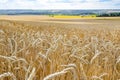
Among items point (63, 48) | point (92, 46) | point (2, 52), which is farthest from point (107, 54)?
point (2, 52)

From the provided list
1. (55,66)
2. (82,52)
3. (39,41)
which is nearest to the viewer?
(55,66)

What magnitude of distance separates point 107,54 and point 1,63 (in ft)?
4.62

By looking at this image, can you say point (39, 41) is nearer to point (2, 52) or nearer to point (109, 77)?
point (2, 52)

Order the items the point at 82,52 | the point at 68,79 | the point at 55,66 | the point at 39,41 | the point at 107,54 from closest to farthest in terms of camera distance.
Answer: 1. the point at 68,79
2. the point at 55,66
3. the point at 82,52
4. the point at 107,54
5. the point at 39,41

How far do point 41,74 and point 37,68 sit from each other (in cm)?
21

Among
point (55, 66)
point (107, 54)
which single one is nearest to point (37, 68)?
point (55, 66)

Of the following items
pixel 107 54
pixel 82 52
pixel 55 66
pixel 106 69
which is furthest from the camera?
pixel 107 54

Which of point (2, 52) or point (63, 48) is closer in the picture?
point (2, 52)

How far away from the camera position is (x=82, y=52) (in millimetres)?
3209

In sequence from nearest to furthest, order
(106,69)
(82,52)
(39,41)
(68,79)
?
1. (68,79)
2. (106,69)
3. (82,52)
4. (39,41)

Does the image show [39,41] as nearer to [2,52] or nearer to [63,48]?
[63,48]

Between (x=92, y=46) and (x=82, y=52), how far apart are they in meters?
0.50

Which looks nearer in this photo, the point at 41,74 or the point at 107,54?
the point at 41,74

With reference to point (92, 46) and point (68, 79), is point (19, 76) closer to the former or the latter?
point (68, 79)
